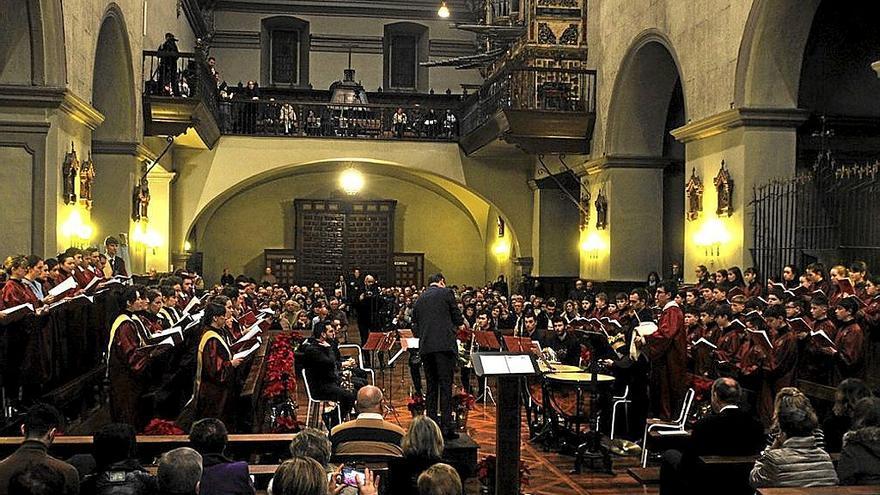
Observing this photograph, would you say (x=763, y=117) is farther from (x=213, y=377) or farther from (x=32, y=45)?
(x=32, y=45)

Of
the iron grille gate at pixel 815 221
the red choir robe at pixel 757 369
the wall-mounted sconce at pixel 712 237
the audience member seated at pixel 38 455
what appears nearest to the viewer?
the audience member seated at pixel 38 455

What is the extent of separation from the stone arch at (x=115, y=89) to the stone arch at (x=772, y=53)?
9482 millimetres

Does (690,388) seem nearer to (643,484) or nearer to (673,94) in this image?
(643,484)

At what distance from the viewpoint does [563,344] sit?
38.9 ft

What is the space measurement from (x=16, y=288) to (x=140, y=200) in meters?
7.96

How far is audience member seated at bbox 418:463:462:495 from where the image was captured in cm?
395

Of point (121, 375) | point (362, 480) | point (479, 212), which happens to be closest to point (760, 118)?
point (121, 375)

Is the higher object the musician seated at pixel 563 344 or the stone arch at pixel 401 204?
the stone arch at pixel 401 204

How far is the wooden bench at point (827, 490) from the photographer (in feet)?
14.7

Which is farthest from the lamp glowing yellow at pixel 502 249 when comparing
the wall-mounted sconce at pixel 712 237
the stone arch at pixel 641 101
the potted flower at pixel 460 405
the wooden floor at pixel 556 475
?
the potted flower at pixel 460 405

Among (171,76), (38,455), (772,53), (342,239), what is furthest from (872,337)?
(342,239)

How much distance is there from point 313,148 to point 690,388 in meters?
14.3

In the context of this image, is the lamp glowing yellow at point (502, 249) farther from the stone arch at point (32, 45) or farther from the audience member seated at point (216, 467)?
the audience member seated at point (216, 467)

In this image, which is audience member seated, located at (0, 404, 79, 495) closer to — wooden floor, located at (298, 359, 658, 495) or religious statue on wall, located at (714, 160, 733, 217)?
wooden floor, located at (298, 359, 658, 495)
